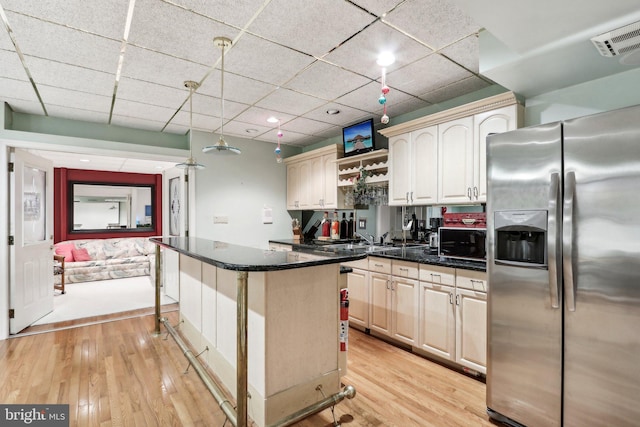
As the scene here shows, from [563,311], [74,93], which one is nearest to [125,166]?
[74,93]

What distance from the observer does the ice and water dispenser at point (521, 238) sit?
182cm

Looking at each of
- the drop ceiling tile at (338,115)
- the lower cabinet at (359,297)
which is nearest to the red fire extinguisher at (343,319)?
the lower cabinet at (359,297)

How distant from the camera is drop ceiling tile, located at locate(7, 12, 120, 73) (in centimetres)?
208

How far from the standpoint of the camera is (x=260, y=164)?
5.24 metres

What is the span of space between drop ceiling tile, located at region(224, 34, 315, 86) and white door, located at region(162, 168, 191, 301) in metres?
2.48

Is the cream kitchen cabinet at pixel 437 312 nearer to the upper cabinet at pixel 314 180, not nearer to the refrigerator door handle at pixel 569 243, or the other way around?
the refrigerator door handle at pixel 569 243

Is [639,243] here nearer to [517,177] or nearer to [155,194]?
[517,177]

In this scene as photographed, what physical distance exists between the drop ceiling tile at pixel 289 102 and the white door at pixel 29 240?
2876 millimetres

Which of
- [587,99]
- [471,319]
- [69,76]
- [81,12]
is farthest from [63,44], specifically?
[587,99]

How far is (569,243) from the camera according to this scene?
1.70 meters

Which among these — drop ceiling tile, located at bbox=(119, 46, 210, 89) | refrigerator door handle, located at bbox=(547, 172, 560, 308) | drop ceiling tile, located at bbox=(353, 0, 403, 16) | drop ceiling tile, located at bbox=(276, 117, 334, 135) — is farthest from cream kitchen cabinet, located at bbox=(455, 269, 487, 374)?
drop ceiling tile, located at bbox=(119, 46, 210, 89)

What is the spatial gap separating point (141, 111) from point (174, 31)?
6.44ft

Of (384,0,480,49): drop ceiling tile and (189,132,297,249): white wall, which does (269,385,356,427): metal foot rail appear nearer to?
(384,0,480,49): drop ceiling tile

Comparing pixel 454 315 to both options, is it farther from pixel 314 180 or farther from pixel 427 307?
pixel 314 180
